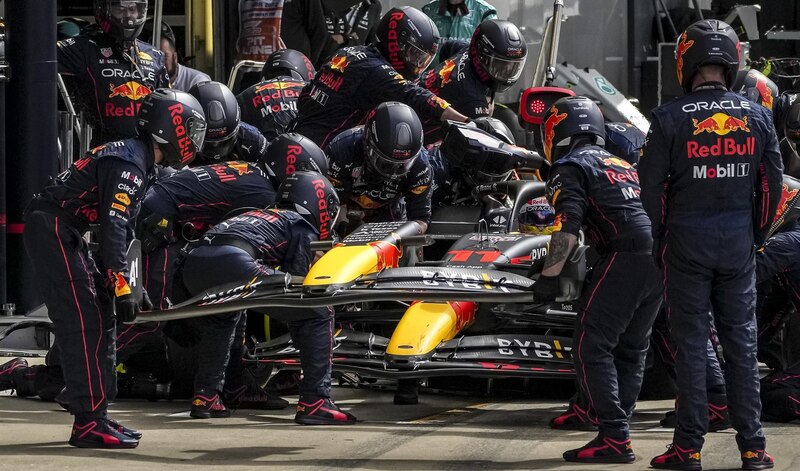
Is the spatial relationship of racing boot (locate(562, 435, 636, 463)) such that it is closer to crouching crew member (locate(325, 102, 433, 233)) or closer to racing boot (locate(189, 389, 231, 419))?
racing boot (locate(189, 389, 231, 419))

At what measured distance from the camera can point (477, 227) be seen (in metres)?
11.0

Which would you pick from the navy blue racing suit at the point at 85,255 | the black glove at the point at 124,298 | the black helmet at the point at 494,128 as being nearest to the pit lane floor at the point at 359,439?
the navy blue racing suit at the point at 85,255

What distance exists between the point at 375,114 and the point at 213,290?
2.48 m

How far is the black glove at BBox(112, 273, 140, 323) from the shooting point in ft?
25.6

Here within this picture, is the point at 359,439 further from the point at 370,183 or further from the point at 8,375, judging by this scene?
the point at 370,183

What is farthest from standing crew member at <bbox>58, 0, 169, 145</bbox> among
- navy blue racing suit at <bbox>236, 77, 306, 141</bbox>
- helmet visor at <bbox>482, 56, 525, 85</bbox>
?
helmet visor at <bbox>482, 56, 525, 85</bbox>

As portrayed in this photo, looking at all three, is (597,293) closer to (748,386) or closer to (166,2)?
(748,386)

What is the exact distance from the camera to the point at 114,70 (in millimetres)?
11281

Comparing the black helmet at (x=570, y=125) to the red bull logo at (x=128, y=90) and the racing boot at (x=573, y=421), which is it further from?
the red bull logo at (x=128, y=90)

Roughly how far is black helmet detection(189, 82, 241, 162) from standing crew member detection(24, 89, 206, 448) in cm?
250

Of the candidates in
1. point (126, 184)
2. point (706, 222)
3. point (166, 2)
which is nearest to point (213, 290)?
point (126, 184)

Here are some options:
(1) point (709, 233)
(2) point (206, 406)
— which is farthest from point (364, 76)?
(1) point (709, 233)

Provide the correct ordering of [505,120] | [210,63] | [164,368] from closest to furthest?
1. [164,368]
2. [505,120]
3. [210,63]

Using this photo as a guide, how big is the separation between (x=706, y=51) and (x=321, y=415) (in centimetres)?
312
